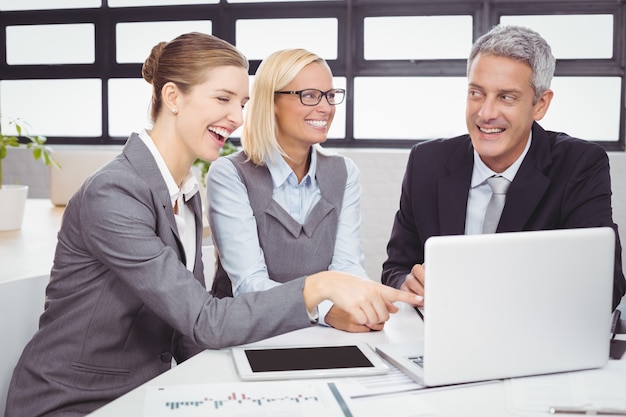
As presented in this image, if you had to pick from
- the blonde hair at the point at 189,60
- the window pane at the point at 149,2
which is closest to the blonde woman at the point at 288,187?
the blonde hair at the point at 189,60

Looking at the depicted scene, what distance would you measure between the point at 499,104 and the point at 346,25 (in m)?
3.32

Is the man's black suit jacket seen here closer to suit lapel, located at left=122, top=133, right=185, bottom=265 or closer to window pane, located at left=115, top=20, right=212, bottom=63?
suit lapel, located at left=122, top=133, right=185, bottom=265

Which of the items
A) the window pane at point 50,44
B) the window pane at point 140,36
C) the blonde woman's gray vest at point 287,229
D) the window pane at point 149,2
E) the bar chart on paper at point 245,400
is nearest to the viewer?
the bar chart on paper at point 245,400

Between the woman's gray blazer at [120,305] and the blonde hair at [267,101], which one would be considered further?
the blonde hair at [267,101]

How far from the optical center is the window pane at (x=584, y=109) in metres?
4.87

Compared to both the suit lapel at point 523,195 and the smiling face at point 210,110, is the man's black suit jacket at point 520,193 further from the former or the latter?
the smiling face at point 210,110

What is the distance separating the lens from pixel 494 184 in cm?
198

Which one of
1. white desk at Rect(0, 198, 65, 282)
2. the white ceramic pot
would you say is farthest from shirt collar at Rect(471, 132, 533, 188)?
the white ceramic pot

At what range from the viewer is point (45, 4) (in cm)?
554

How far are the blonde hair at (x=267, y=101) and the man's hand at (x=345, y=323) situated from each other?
679mm

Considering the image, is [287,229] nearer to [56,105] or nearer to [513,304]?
[513,304]

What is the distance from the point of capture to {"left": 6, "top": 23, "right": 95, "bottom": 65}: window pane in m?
5.55

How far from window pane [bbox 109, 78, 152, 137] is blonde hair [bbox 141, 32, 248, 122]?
4.07 metres

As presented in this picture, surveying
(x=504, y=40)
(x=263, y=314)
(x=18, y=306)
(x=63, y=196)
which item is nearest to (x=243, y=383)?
(x=263, y=314)
